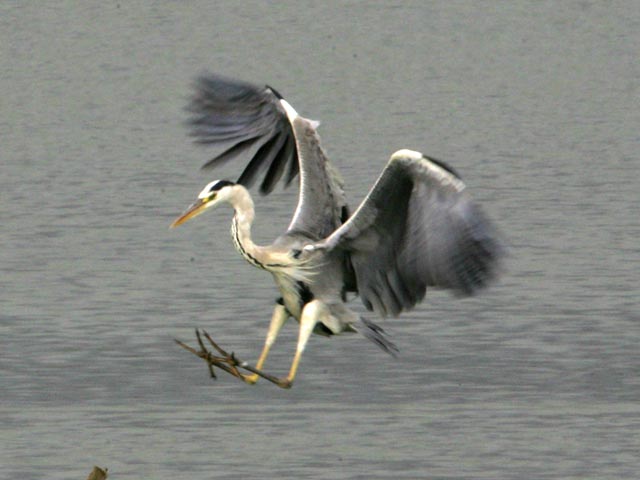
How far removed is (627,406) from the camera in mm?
12031

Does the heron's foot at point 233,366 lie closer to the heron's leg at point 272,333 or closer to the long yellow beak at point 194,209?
the heron's leg at point 272,333

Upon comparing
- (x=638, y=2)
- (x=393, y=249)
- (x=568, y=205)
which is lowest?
(x=638, y=2)

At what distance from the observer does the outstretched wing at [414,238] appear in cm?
1110

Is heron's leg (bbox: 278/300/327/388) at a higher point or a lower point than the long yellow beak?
lower

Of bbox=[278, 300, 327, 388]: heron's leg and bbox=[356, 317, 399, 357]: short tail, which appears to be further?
bbox=[356, 317, 399, 357]: short tail

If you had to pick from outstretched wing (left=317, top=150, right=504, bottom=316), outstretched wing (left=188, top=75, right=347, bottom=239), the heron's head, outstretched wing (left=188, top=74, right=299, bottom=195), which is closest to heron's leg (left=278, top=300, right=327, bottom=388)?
outstretched wing (left=317, top=150, right=504, bottom=316)

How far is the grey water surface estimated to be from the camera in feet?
37.3

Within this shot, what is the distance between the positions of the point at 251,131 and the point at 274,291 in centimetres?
178

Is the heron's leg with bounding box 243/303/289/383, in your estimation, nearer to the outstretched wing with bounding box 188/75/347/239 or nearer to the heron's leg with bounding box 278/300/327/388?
the heron's leg with bounding box 278/300/327/388

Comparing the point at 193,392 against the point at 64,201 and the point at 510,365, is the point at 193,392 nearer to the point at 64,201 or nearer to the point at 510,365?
the point at 510,365

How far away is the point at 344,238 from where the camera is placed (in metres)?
12.1

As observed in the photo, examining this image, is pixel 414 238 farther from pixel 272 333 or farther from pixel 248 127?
pixel 248 127

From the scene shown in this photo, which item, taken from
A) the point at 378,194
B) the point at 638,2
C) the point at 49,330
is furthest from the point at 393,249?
the point at 638,2

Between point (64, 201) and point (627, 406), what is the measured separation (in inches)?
314
